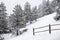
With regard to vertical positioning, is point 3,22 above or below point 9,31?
above

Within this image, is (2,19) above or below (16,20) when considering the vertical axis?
above

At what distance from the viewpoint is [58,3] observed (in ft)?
74.5

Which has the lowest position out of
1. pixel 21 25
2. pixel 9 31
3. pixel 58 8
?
pixel 9 31

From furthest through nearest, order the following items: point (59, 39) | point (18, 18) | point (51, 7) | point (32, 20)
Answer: point (51, 7)
point (32, 20)
point (18, 18)
point (59, 39)

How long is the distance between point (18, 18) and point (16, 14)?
130 centimetres

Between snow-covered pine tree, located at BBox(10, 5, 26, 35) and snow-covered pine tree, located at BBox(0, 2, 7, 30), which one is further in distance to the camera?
snow-covered pine tree, located at BBox(0, 2, 7, 30)

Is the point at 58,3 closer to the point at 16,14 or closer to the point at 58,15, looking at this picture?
the point at 58,15

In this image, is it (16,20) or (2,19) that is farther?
(2,19)

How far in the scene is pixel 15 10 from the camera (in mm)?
29859

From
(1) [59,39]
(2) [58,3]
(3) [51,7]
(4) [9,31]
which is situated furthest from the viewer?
(3) [51,7]

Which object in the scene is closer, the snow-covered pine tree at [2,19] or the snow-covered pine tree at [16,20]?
the snow-covered pine tree at [16,20]

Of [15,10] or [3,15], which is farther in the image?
[3,15]

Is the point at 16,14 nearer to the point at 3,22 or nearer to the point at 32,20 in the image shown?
the point at 3,22

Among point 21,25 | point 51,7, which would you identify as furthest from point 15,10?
point 51,7
